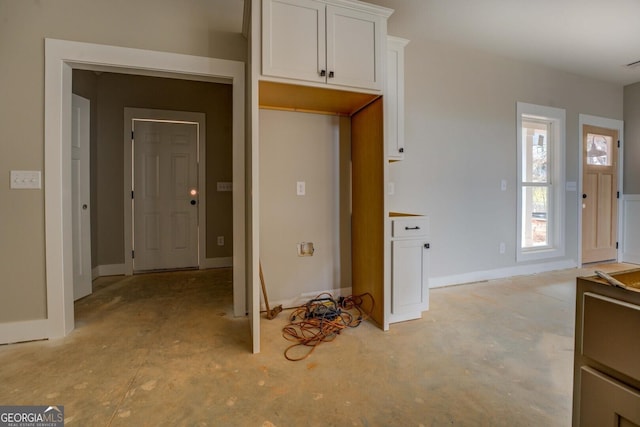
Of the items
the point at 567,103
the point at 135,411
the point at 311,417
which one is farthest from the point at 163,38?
the point at 567,103

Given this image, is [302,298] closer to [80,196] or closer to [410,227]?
[410,227]

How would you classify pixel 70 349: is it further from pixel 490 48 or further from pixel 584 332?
pixel 490 48

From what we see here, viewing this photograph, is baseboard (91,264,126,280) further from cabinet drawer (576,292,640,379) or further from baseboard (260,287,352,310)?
cabinet drawer (576,292,640,379)

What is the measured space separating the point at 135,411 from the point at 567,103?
555 centimetres

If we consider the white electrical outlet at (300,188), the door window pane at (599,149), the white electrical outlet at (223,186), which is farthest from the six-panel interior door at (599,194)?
the white electrical outlet at (223,186)

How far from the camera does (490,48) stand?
3.20 m

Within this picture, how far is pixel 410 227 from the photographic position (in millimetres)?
2158

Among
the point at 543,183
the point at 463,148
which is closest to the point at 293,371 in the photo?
the point at 463,148

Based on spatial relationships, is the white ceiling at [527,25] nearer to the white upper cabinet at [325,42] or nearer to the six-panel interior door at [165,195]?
the white upper cabinet at [325,42]

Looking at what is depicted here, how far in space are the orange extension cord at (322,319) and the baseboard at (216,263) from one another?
6.16 ft

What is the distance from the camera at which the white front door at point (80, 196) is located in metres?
2.68

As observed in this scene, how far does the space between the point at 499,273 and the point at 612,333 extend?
3.01 metres

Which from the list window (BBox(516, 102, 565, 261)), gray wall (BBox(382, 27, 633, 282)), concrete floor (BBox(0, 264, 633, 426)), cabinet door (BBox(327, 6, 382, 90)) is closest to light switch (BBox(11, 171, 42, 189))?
concrete floor (BBox(0, 264, 633, 426))

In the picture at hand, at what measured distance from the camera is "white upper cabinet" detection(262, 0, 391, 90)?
5.80 ft
